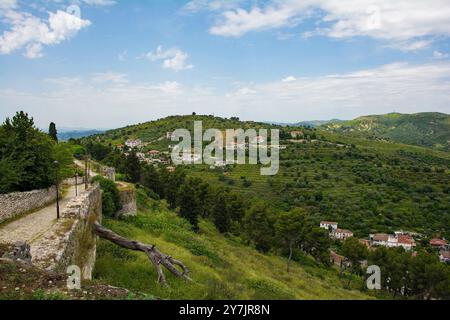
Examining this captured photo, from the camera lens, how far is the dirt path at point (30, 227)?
1254 cm

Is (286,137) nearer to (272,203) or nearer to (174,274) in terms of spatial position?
(272,203)

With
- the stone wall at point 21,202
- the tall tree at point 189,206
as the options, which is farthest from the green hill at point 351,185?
the stone wall at point 21,202

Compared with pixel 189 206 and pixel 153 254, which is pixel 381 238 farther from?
pixel 153 254

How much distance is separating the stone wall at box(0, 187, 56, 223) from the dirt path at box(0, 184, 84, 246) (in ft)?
1.59

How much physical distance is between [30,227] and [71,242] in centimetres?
450

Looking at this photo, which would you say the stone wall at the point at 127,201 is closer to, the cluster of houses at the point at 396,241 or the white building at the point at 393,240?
the cluster of houses at the point at 396,241

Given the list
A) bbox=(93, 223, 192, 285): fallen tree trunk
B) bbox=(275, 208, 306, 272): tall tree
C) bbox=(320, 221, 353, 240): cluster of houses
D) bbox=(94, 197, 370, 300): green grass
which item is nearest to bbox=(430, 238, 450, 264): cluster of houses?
bbox=(320, 221, 353, 240): cluster of houses

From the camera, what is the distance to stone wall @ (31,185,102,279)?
9.54 metres

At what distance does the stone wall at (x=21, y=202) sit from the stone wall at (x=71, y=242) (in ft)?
11.3

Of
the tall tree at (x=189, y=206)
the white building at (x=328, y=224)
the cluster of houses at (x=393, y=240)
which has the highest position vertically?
the tall tree at (x=189, y=206)

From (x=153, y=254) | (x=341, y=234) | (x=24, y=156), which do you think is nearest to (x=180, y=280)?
(x=153, y=254)

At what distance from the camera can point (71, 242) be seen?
11.0m
